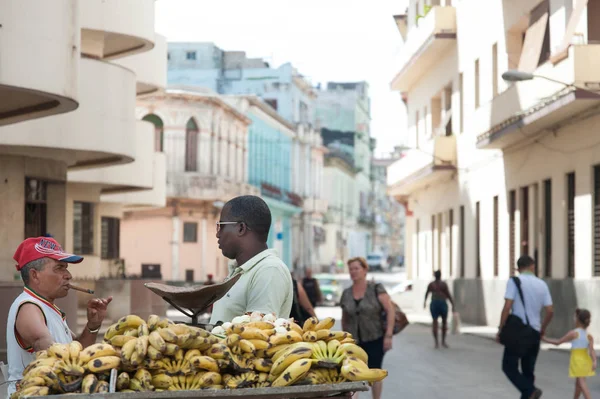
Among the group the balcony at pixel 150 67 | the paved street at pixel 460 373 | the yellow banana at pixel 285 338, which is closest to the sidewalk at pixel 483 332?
the paved street at pixel 460 373

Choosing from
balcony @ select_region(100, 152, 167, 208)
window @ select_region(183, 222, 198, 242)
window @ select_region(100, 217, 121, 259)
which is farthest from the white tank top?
window @ select_region(183, 222, 198, 242)

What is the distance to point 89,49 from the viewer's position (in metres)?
28.4

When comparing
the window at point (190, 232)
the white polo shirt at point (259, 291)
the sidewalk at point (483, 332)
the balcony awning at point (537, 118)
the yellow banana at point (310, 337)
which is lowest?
the sidewalk at point (483, 332)

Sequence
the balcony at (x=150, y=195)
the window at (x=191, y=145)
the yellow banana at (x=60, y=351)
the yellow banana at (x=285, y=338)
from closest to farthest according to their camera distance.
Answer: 1. the yellow banana at (x=60, y=351)
2. the yellow banana at (x=285, y=338)
3. the balcony at (x=150, y=195)
4. the window at (x=191, y=145)

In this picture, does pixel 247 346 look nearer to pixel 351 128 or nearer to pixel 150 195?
pixel 150 195

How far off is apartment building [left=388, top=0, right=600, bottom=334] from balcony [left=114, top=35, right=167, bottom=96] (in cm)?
851

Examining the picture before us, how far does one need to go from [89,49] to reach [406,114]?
91.7ft

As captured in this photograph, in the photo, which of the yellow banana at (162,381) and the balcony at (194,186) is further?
the balcony at (194,186)

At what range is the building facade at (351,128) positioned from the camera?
119 meters

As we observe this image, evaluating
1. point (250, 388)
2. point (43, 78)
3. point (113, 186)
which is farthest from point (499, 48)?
point (250, 388)

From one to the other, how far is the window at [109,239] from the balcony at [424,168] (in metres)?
10.2

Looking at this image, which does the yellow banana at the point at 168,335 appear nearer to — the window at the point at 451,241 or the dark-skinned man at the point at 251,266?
the dark-skinned man at the point at 251,266

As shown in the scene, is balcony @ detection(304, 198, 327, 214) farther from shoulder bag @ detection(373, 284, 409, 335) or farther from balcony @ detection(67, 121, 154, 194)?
shoulder bag @ detection(373, 284, 409, 335)

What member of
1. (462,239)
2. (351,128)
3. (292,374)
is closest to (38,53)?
(292,374)
